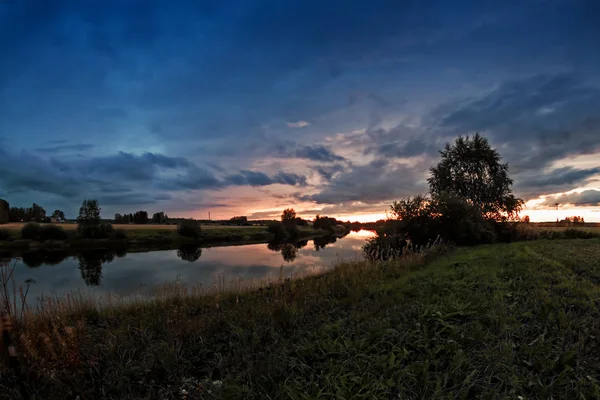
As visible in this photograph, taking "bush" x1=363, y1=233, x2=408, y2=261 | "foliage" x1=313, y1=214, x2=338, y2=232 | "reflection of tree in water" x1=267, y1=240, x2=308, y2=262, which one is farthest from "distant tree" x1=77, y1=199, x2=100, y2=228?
"foliage" x1=313, y1=214, x2=338, y2=232

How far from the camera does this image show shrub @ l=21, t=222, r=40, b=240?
4750 centimetres

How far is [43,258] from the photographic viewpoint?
38406mm

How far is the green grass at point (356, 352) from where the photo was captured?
3447 millimetres

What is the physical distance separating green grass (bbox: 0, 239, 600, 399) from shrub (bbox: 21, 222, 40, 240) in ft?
181

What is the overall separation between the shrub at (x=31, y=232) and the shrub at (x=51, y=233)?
0.59 m

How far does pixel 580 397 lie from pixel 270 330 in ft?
13.8

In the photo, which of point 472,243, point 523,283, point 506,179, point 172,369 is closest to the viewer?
point 172,369

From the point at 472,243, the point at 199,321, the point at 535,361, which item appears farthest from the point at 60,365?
the point at 472,243

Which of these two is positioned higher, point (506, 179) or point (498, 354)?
point (506, 179)

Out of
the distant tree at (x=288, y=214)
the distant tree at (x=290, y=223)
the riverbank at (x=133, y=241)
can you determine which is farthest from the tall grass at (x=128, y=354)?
the distant tree at (x=288, y=214)

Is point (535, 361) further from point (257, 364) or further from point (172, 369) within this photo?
point (172, 369)

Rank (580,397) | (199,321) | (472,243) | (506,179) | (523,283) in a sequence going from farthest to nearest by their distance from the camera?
1. (506,179)
2. (472,243)
3. (523,283)
4. (199,321)
5. (580,397)

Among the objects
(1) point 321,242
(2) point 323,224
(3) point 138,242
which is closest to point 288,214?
(2) point 323,224

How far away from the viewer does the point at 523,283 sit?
7.15 meters
